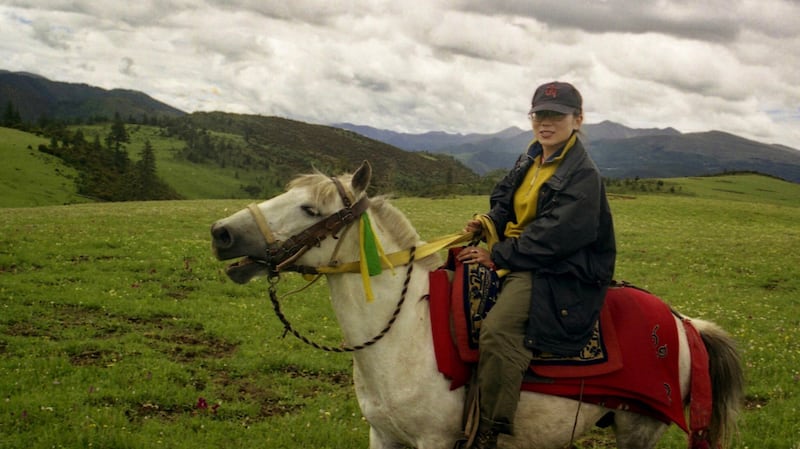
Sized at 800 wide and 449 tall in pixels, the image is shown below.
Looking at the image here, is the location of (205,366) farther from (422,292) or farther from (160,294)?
(422,292)

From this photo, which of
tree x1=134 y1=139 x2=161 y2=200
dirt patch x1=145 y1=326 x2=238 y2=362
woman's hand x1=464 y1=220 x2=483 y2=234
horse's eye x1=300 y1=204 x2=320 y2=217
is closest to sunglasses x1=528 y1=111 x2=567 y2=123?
woman's hand x1=464 y1=220 x2=483 y2=234

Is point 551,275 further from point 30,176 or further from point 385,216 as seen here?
point 30,176

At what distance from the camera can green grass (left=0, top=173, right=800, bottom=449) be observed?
7.38 metres

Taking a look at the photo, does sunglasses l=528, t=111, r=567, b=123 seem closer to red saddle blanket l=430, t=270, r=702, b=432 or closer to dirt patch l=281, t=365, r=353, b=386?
red saddle blanket l=430, t=270, r=702, b=432

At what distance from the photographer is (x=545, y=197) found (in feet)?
15.2

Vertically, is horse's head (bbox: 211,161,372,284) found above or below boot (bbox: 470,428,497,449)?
above

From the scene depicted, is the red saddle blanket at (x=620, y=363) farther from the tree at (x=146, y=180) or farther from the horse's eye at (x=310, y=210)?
the tree at (x=146, y=180)

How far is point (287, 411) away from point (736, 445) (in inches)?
266

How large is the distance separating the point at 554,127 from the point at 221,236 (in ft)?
10.2

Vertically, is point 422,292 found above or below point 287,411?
above

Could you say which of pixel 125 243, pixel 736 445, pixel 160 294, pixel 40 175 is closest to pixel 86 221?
pixel 125 243

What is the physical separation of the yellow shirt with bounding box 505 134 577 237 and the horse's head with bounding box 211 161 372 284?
152 centimetres

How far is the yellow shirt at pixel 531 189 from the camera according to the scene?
4750 mm

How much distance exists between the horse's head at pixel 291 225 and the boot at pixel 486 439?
210cm
